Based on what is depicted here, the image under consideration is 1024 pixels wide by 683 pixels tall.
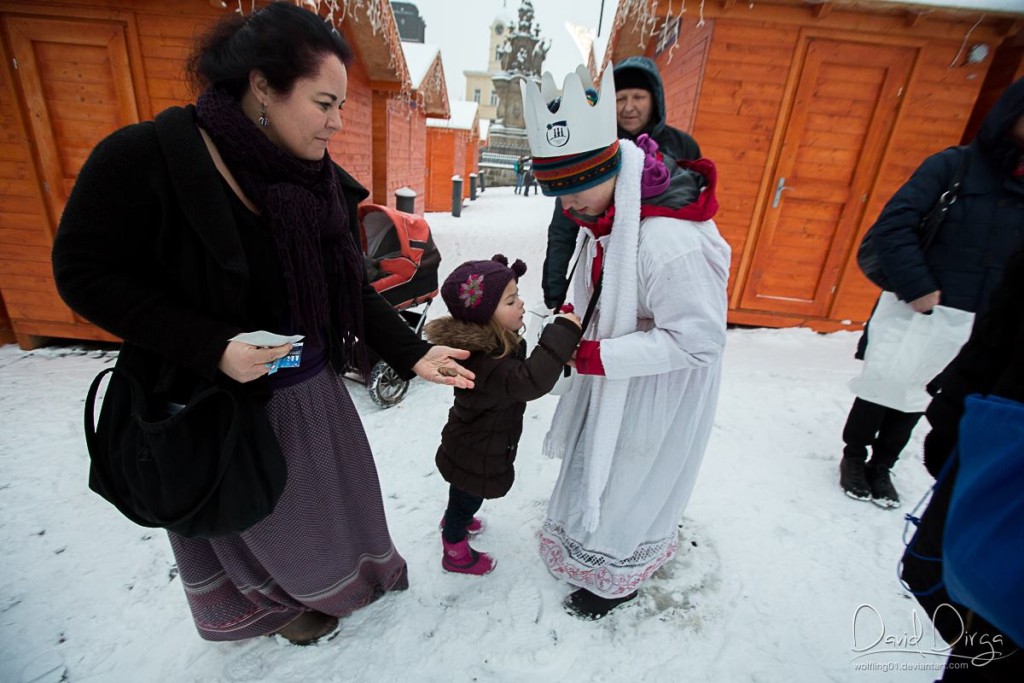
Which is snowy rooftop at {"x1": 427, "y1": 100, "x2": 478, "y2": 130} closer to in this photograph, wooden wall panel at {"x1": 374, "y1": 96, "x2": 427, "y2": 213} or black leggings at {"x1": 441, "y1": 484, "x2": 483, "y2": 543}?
wooden wall panel at {"x1": 374, "y1": 96, "x2": 427, "y2": 213}

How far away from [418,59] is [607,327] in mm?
9858

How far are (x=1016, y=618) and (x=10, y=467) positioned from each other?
4415 mm

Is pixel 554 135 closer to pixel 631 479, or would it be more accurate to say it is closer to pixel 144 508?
pixel 631 479

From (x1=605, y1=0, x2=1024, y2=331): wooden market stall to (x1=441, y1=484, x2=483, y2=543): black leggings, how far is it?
14.5 feet

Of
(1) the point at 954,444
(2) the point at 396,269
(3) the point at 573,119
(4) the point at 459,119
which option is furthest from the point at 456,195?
(1) the point at 954,444

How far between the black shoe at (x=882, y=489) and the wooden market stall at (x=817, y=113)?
2.80 metres

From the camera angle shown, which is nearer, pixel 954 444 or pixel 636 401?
pixel 954 444

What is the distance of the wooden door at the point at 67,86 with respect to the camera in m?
3.71

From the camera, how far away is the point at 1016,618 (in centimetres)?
80

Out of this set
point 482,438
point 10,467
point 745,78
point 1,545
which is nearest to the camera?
point 482,438

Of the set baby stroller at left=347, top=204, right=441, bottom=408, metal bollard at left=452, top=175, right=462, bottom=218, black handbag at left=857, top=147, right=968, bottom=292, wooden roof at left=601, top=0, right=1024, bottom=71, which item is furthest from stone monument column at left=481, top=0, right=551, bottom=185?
black handbag at left=857, top=147, right=968, bottom=292

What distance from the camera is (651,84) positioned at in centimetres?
264

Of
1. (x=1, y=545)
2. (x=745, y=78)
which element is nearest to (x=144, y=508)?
(x=1, y=545)

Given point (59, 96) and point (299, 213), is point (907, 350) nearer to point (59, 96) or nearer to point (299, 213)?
point (299, 213)
